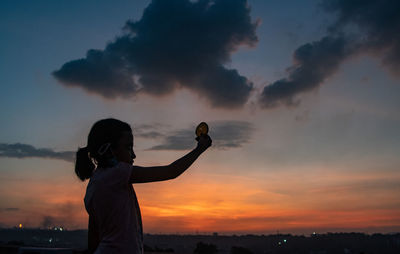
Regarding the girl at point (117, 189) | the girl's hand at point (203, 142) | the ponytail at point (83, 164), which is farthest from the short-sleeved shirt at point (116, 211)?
the girl's hand at point (203, 142)

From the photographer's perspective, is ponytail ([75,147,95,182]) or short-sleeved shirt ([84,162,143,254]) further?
ponytail ([75,147,95,182])

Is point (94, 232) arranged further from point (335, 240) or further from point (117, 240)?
point (335, 240)

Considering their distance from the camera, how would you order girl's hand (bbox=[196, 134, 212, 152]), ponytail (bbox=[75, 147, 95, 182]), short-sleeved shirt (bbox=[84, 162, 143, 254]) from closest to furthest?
1. short-sleeved shirt (bbox=[84, 162, 143, 254])
2. girl's hand (bbox=[196, 134, 212, 152])
3. ponytail (bbox=[75, 147, 95, 182])

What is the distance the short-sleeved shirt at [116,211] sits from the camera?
7.15ft

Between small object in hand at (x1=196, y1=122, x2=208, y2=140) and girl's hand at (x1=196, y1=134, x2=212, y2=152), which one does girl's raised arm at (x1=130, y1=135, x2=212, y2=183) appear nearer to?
girl's hand at (x1=196, y1=134, x2=212, y2=152)

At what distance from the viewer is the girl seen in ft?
7.20

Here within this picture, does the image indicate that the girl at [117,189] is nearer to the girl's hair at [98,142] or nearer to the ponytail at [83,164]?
the girl's hair at [98,142]

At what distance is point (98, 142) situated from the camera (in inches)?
93.7

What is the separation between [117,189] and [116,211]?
13 cm

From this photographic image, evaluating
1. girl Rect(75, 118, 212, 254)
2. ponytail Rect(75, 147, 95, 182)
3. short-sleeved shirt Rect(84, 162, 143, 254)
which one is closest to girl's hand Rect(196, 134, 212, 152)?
girl Rect(75, 118, 212, 254)

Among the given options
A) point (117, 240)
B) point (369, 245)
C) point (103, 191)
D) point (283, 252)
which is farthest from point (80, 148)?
point (369, 245)

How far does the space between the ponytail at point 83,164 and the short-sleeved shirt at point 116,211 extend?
25 centimetres

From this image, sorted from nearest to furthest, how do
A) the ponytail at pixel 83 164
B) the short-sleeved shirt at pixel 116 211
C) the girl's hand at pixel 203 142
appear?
1. the short-sleeved shirt at pixel 116 211
2. the girl's hand at pixel 203 142
3. the ponytail at pixel 83 164

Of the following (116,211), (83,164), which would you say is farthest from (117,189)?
(83,164)
